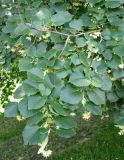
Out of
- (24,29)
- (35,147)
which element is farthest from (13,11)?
(35,147)

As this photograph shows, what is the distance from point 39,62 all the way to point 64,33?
34 cm

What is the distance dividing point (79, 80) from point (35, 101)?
0.24 metres

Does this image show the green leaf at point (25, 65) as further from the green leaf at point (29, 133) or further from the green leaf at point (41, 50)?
the green leaf at point (29, 133)

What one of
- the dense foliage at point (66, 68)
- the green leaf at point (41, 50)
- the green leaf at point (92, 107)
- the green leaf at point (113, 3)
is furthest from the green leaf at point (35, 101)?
the green leaf at point (113, 3)

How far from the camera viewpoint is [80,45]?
7.00 feet

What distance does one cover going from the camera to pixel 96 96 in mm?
1927

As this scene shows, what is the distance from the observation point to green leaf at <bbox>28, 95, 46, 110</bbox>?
1.80 m

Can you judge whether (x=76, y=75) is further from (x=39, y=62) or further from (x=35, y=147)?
(x=35, y=147)

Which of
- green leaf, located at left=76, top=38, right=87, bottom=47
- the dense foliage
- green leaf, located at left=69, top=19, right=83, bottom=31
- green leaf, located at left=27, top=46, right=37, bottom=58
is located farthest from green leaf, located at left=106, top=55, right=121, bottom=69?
green leaf, located at left=27, top=46, right=37, bottom=58

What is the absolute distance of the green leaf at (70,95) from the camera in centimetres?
186

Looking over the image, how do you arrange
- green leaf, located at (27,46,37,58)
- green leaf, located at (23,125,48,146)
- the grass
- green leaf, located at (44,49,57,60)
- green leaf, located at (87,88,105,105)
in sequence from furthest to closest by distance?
1. the grass
2. green leaf, located at (27,46,37,58)
3. green leaf, located at (44,49,57,60)
4. green leaf, located at (87,88,105,105)
5. green leaf, located at (23,125,48,146)

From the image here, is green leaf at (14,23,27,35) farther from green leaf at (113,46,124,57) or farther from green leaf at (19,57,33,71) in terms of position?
green leaf at (113,46,124,57)

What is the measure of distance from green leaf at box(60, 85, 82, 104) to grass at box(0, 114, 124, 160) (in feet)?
11.4

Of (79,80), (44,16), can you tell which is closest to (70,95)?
(79,80)
